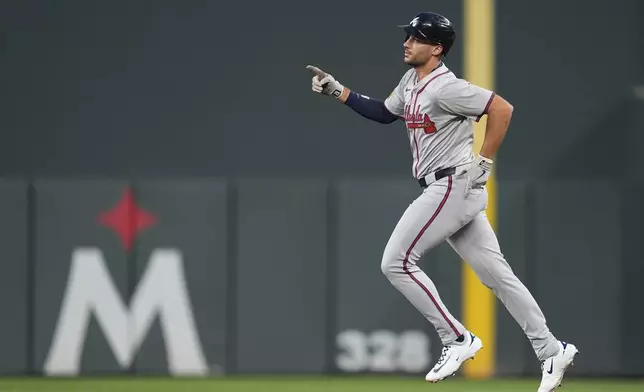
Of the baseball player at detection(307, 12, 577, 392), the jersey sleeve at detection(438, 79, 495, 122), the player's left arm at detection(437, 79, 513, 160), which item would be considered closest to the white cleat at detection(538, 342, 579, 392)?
the baseball player at detection(307, 12, 577, 392)

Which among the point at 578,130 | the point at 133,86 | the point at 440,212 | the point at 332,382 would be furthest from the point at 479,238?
the point at 133,86

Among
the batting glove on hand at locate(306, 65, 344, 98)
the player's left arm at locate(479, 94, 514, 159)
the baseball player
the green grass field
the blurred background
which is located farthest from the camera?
the blurred background

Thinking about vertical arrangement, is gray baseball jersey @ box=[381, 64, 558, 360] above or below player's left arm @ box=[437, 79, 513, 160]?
below

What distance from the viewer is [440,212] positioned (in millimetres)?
5953

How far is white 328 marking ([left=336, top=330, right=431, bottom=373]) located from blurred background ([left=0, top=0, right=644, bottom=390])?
0.5 inches

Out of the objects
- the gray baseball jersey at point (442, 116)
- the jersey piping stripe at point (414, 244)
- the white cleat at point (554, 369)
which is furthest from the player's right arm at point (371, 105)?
the white cleat at point (554, 369)

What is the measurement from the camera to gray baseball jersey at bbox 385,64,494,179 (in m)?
5.88

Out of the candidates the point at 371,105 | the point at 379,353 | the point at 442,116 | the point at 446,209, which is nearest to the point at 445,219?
the point at 446,209

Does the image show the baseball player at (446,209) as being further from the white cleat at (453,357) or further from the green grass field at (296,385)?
the green grass field at (296,385)

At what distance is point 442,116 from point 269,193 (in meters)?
2.43

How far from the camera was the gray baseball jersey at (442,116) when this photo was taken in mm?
5875

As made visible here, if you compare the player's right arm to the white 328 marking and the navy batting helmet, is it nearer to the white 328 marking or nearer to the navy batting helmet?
the navy batting helmet

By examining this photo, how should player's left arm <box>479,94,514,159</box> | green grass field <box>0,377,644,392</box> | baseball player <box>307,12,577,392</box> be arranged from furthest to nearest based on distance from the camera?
green grass field <box>0,377,644,392</box>
baseball player <box>307,12,577,392</box>
player's left arm <box>479,94,514,159</box>

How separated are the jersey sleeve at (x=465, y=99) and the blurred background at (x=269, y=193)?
231 centimetres
